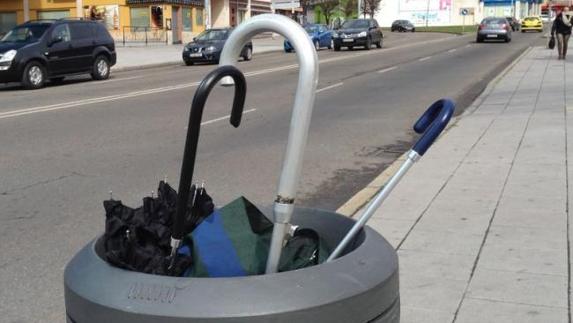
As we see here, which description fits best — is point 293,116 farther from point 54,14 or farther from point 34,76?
point 54,14

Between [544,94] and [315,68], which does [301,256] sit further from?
[544,94]

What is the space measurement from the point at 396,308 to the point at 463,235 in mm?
3315

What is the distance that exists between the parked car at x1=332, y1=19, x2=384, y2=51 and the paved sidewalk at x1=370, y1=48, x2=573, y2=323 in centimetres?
2624

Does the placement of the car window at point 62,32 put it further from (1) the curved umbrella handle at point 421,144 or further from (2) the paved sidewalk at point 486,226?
(1) the curved umbrella handle at point 421,144

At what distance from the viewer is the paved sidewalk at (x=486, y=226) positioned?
12.8 ft

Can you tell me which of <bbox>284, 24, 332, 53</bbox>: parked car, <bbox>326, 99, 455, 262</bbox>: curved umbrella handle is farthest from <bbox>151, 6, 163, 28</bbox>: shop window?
<bbox>326, 99, 455, 262</bbox>: curved umbrella handle

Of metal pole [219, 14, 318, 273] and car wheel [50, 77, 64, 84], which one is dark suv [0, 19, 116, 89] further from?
metal pole [219, 14, 318, 273]

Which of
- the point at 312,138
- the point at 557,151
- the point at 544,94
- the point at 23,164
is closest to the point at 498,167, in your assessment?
the point at 557,151

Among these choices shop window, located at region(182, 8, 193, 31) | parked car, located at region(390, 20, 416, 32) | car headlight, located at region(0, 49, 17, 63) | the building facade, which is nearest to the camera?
car headlight, located at region(0, 49, 17, 63)

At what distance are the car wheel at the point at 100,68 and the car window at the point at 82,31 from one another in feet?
2.50

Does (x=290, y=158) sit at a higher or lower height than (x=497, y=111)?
higher

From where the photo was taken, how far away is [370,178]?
771 centimetres

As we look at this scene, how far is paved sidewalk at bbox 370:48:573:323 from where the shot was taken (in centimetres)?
390

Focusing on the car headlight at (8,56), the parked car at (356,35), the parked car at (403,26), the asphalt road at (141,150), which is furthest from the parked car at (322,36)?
the parked car at (403,26)
